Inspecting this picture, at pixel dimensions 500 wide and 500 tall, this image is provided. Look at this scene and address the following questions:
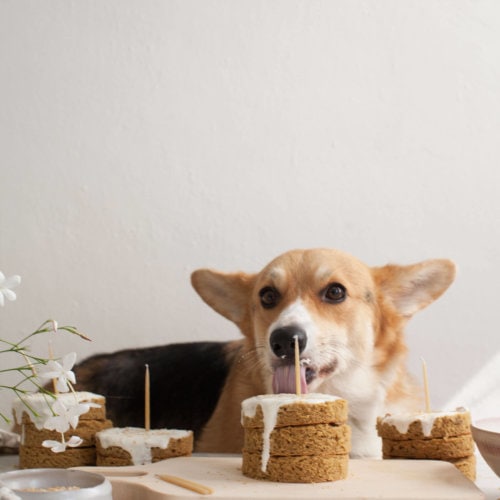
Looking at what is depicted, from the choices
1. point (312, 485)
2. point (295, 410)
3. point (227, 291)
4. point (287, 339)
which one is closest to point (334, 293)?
point (287, 339)

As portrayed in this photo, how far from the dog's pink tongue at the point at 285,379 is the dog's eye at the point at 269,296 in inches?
8.6

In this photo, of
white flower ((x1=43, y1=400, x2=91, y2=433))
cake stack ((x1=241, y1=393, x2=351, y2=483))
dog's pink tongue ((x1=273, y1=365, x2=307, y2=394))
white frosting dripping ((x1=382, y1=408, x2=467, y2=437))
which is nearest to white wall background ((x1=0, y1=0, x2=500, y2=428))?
dog's pink tongue ((x1=273, y1=365, x2=307, y2=394))

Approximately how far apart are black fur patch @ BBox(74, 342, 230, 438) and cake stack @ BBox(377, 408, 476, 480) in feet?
2.63

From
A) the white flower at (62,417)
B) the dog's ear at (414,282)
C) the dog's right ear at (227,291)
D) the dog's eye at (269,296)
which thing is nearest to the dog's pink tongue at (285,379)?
the dog's eye at (269,296)

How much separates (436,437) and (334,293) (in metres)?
0.58

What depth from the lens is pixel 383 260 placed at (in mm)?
2701

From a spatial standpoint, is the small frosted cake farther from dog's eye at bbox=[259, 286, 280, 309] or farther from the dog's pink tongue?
dog's eye at bbox=[259, 286, 280, 309]

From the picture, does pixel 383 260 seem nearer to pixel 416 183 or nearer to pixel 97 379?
pixel 416 183

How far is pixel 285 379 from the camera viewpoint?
229cm

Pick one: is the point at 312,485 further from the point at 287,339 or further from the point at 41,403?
the point at 41,403

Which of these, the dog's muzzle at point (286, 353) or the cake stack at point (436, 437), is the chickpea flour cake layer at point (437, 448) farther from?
the dog's muzzle at point (286, 353)

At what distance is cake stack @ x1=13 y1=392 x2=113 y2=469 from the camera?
2.08 m

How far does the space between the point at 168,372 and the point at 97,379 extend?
0.23m

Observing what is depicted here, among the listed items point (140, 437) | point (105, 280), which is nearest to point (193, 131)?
point (105, 280)
